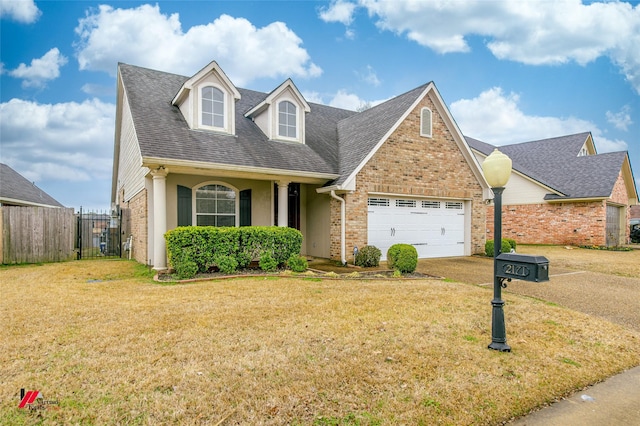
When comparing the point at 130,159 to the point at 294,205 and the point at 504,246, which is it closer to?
the point at 294,205

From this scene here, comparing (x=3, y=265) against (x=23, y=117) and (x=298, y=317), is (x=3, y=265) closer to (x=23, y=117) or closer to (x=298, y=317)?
(x=23, y=117)

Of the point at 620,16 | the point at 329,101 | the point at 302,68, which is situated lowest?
the point at 620,16

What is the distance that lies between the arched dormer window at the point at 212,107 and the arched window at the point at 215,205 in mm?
2083

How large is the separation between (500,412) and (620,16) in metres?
19.8

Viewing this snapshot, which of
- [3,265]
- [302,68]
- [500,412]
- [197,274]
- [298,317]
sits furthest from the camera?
[302,68]

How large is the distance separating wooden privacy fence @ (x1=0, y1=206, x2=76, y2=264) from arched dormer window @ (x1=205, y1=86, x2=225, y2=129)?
21.7 ft

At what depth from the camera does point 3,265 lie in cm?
1188

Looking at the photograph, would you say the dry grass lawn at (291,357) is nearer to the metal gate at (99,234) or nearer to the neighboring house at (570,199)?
the metal gate at (99,234)

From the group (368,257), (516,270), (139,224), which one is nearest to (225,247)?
(368,257)

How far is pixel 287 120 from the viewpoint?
42.9 ft

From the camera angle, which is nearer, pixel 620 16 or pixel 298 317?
pixel 298 317

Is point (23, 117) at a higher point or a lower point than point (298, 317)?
higher

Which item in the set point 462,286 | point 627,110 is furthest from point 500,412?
point 627,110

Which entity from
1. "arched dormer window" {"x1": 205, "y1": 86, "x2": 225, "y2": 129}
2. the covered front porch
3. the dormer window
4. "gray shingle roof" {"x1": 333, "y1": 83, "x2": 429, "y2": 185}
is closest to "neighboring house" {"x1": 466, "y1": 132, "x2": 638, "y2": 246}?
"gray shingle roof" {"x1": 333, "y1": 83, "x2": 429, "y2": 185}
